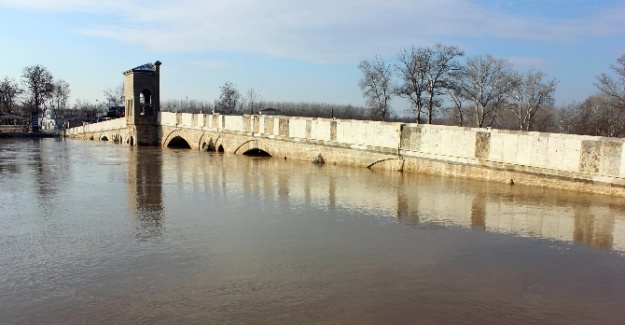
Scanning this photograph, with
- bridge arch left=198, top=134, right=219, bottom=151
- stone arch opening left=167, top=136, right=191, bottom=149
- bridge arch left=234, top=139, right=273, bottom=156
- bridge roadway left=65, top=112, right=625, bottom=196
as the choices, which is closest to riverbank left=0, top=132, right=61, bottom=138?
stone arch opening left=167, top=136, right=191, bottom=149

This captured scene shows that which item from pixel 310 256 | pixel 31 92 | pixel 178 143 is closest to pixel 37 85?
pixel 31 92

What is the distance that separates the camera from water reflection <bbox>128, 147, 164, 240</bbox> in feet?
29.6

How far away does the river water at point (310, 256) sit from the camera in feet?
17.8

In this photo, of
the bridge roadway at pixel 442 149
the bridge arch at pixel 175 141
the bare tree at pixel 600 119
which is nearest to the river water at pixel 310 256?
the bridge roadway at pixel 442 149

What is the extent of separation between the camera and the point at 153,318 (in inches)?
203

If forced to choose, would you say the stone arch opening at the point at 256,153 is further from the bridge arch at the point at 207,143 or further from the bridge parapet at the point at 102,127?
the bridge parapet at the point at 102,127

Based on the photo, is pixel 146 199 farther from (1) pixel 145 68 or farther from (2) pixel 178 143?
(1) pixel 145 68

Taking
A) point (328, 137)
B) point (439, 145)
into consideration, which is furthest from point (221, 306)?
point (328, 137)

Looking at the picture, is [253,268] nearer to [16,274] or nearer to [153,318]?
[153,318]

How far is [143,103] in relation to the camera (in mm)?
36875

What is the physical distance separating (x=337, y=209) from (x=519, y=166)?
6.35m

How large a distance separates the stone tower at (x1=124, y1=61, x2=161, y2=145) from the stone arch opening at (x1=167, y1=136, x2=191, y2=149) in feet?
6.44

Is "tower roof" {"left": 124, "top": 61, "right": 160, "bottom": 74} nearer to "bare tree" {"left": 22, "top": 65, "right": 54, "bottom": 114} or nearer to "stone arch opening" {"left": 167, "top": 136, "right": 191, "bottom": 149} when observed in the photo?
"stone arch opening" {"left": 167, "top": 136, "right": 191, "bottom": 149}

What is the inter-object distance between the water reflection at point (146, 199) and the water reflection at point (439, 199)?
322 mm
